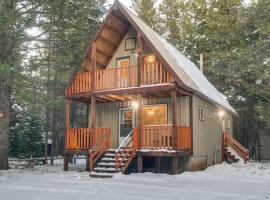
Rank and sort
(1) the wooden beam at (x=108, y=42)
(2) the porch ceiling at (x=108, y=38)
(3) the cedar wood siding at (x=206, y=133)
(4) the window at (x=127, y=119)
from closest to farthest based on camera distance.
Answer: (3) the cedar wood siding at (x=206, y=133), (2) the porch ceiling at (x=108, y=38), (1) the wooden beam at (x=108, y=42), (4) the window at (x=127, y=119)

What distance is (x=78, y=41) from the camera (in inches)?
754

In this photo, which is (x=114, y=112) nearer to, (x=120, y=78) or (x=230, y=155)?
(x=120, y=78)

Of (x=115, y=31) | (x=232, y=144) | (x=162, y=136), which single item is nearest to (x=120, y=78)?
(x=115, y=31)

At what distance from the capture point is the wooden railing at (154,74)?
1608 centimetres

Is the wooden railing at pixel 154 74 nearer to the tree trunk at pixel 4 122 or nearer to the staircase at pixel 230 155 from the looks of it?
the tree trunk at pixel 4 122

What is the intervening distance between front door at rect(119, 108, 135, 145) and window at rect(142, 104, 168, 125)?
0.84 metres

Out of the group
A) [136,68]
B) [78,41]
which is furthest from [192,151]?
[78,41]

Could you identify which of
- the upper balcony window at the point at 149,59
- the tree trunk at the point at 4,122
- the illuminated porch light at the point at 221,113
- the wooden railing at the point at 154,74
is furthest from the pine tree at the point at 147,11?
the tree trunk at the point at 4,122

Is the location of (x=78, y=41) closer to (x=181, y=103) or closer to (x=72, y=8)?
(x=72, y=8)

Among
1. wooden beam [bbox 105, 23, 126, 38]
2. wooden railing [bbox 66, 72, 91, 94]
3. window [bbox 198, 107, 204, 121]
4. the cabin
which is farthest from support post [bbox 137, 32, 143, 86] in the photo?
window [bbox 198, 107, 204, 121]

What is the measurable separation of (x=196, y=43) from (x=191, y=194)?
28068 millimetres

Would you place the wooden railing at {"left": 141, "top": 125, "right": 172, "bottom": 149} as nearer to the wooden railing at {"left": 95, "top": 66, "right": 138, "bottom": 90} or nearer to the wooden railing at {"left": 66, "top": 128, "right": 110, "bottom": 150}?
the wooden railing at {"left": 95, "top": 66, "right": 138, "bottom": 90}

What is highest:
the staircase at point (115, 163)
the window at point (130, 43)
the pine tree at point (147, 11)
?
the pine tree at point (147, 11)

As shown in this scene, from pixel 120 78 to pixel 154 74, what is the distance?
174 cm
